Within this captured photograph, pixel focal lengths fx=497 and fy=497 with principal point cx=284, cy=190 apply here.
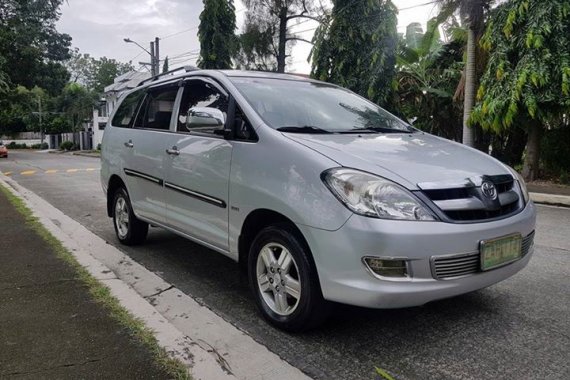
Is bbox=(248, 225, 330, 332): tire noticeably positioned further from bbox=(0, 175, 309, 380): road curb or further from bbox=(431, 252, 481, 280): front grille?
bbox=(431, 252, 481, 280): front grille

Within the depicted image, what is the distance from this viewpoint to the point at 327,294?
2.85 meters

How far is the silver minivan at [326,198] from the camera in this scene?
270 centimetres

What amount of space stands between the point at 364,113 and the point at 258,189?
4.71 ft

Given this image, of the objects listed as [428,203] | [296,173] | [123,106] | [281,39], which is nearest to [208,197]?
[296,173]

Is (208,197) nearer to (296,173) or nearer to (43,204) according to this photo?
(296,173)

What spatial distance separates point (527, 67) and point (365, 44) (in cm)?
517

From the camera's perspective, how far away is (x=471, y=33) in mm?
11625

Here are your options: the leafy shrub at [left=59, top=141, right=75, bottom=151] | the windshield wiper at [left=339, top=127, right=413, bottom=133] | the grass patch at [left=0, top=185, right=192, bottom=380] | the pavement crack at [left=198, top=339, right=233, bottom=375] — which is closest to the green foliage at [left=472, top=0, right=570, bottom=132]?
the windshield wiper at [left=339, top=127, right=413, bottom=133]

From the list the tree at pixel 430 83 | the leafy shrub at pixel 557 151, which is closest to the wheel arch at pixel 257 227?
the leafy shrub at pixel 557 151

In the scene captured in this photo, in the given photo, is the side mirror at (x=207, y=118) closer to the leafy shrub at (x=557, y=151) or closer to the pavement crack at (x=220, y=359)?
the pavement crack at (x=220, y=359)

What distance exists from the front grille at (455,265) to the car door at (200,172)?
157cm

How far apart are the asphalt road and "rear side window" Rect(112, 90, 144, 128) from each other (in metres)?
1.72

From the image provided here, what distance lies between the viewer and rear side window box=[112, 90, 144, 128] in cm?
543

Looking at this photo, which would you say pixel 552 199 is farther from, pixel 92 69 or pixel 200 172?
pixel 92 69
